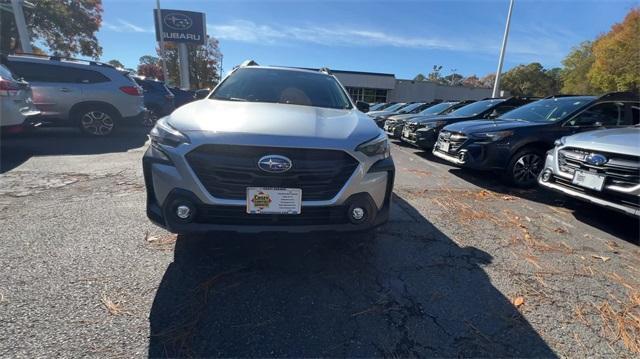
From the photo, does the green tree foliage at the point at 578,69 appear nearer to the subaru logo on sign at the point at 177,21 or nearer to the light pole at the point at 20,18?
the subaru logo on sign at the point at 177,21

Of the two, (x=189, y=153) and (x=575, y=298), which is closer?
(x=189, y=153)

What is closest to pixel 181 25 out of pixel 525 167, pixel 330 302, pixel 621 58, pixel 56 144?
pixel 56 144

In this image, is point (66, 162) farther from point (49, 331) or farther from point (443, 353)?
point (443, 353)

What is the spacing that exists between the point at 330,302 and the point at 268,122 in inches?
52.8

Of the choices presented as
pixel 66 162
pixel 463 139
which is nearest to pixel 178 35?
pixel 66 162

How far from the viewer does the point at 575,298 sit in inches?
95.0

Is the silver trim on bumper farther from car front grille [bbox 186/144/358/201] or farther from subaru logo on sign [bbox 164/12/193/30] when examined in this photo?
subaru logo on sign [bbox 164/12/193/30]

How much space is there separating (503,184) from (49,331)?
248 inches

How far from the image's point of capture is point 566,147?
4.22m

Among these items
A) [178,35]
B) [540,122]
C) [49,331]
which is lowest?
[49,331]

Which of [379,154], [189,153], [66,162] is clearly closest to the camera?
[189,153]

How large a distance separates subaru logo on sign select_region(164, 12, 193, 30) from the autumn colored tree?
140 ft

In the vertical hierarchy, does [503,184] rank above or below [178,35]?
below

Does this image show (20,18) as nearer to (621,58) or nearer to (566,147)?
(566,147)
